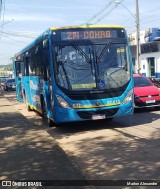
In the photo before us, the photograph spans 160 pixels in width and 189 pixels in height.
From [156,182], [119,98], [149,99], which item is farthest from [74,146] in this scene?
[149,99]

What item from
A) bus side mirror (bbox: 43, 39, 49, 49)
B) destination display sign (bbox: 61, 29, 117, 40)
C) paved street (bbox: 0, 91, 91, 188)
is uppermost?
destination display sign (bbox: 61, 29, 117, 40)

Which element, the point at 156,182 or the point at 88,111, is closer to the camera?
the point at 156,182

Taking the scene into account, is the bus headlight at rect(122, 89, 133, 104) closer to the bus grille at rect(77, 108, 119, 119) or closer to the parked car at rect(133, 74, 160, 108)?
the bus grille at rect(77, 108, 119, 119)

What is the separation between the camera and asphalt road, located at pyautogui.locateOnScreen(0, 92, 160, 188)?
22.1 ft

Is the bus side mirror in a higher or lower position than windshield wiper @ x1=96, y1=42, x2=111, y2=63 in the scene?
higher

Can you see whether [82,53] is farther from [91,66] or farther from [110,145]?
[110,145]

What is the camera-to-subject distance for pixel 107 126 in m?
12.2

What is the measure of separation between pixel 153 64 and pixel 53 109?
29208 mm

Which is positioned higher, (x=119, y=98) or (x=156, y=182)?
(x=119, y=98)

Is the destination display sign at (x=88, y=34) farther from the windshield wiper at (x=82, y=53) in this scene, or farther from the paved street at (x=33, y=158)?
the paved street at (x=33, y=158)

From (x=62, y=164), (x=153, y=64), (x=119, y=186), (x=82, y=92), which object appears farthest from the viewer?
(x=153, y=64)

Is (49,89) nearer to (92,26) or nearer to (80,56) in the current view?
(80,56)

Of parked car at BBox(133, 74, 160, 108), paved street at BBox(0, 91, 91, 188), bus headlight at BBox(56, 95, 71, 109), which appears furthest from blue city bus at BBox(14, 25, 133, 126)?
parked car at BBox(133, 74, 160, 108)

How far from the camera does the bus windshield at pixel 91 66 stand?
11.1 metres
